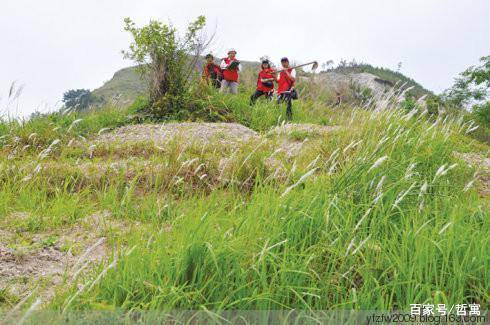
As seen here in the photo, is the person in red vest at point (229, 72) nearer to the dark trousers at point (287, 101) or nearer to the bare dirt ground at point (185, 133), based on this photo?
the dark trousers at point (287, 101)

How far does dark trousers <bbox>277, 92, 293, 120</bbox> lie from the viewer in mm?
11282

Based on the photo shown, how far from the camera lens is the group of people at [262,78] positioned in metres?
11.9

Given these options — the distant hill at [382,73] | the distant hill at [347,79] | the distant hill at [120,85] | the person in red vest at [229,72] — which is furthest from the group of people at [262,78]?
the distant hill at [382,73]

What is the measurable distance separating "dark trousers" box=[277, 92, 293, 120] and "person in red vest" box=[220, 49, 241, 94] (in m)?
2.04

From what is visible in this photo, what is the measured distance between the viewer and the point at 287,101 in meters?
11.6

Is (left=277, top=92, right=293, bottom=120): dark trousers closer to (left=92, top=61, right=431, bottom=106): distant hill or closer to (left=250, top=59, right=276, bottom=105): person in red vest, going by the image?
(left=250, top=59, right=276, bottom=105): person in red vest

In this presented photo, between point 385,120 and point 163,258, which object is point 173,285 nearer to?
point 163,258

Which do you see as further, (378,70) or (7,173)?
(378,70)

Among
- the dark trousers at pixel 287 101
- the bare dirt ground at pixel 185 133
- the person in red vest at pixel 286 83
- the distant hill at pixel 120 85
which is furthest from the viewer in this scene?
the distant hill at pixel 120 85

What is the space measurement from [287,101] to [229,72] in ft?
9.22

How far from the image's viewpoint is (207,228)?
8.78 feet

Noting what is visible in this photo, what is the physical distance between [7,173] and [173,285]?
3.74 m

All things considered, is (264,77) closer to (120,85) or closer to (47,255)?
(47,255)

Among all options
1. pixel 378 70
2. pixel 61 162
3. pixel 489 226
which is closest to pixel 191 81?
pixel 61 162
